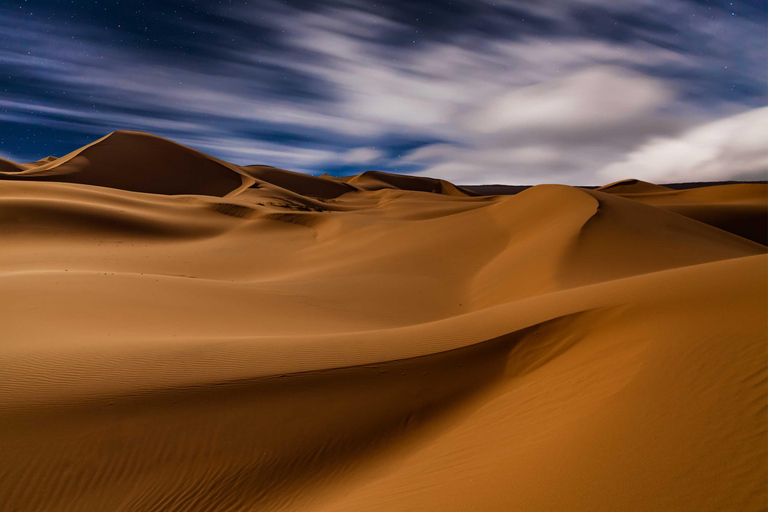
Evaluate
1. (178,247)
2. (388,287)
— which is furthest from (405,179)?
(388,287)

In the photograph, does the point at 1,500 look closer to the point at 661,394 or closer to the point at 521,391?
the point at 521,391

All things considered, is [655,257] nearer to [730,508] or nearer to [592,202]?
[592,202]

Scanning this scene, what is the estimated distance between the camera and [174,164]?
58438 mm

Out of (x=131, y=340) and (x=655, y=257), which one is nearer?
(x=131, y=340)

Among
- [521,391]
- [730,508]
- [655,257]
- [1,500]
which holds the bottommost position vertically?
[1,500]

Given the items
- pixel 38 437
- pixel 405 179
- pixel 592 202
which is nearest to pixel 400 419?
pixel 38 437

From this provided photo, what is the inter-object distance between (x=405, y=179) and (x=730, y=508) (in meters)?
114

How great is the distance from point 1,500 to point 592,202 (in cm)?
1871

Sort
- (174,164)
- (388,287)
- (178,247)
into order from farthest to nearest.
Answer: (174,164)
(178,247)
(388,287)

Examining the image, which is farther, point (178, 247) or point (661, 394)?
point (178, 247)

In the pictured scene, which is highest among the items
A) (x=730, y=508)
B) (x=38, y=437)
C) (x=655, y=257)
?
(x=655, y=257)

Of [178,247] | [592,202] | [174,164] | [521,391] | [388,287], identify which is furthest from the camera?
[174,164]

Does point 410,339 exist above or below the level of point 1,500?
above

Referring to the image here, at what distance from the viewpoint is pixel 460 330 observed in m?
6.95
